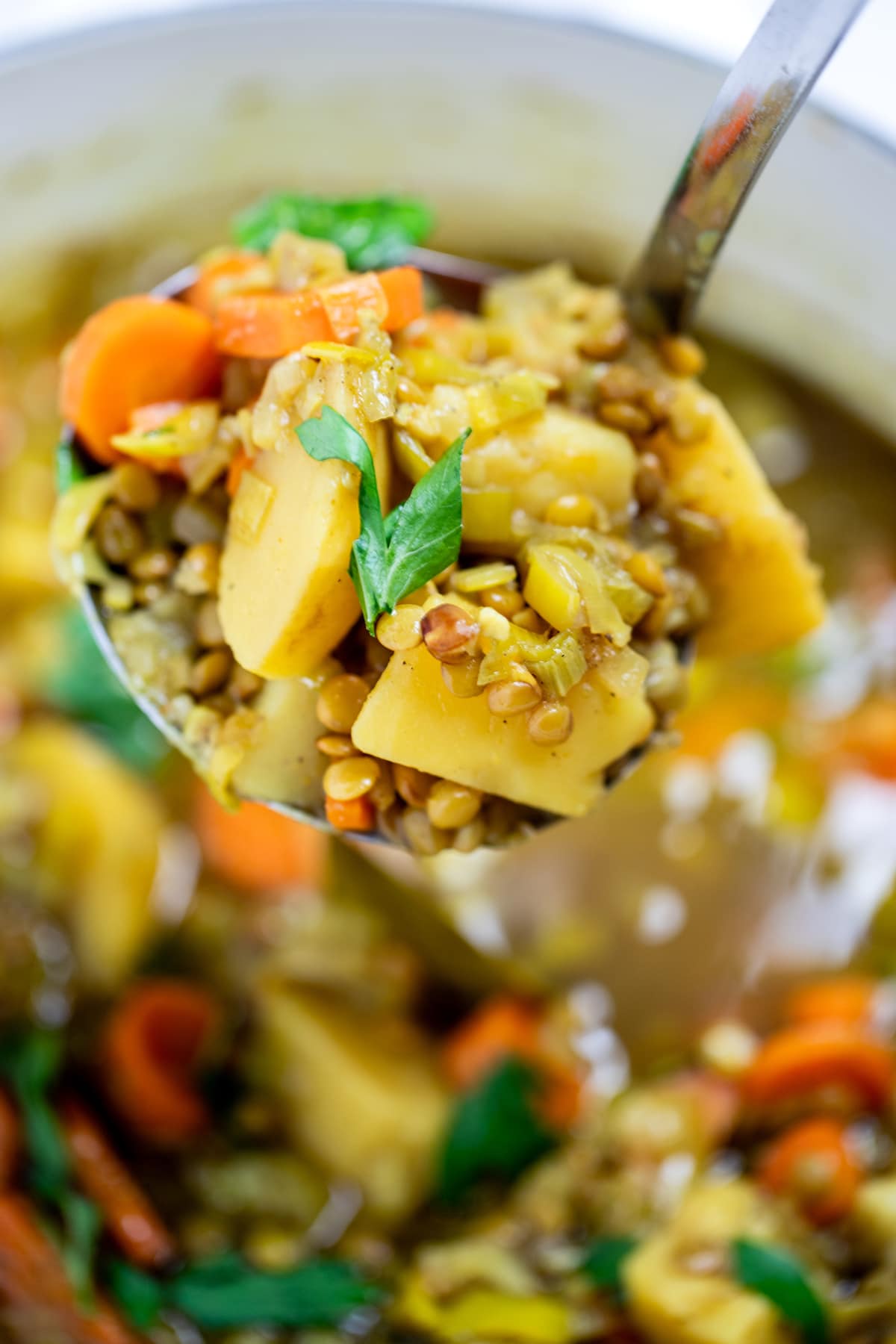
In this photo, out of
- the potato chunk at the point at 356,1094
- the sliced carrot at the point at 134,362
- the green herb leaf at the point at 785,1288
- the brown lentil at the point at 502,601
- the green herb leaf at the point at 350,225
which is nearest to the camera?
the brown lentil at the point at 502,601

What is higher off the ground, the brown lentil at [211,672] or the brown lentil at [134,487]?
the brown lentil at [134,487]

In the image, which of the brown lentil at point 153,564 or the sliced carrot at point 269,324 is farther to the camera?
the brown lentil at point 153,564

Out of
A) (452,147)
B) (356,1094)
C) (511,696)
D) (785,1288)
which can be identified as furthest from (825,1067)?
(452,147)

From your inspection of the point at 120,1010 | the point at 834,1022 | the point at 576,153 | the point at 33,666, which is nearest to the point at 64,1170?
the point at 120,1010

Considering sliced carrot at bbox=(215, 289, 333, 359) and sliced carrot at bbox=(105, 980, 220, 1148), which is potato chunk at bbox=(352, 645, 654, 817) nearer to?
sliced carrot at bbox=(215, 289, 333, 359)

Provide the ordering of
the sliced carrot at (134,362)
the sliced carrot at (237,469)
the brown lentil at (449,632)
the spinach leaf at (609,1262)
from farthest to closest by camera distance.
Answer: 1. the spinach leaf at (609,1262)
2. the sliced carrot at (134,362)
3. the sliced carrot at (237,469)
4. the brown lentil at (449,632)

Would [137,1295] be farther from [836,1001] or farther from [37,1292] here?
[836,1001]

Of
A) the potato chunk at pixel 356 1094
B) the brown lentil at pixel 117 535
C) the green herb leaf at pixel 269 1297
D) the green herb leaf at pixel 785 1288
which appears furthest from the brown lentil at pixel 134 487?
the green herb leaf at pixel 785 1288

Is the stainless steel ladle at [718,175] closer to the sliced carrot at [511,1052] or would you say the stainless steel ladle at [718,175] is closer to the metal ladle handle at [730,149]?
the metal ladle handle at [730,149]

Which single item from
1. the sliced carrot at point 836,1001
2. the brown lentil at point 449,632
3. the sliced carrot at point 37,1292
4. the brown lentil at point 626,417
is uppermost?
the brown lentil at point 626,417
